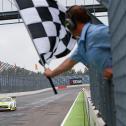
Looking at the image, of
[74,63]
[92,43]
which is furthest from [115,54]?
[74,63]

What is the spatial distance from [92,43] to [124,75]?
73 centimetres

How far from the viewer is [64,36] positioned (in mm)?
4602

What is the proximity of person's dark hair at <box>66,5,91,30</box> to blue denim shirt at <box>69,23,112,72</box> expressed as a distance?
0.19 ft

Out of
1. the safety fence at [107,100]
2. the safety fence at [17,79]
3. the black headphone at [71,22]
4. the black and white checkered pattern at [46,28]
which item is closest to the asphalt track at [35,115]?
the safety fence at [107,100]

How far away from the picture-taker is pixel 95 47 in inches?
144

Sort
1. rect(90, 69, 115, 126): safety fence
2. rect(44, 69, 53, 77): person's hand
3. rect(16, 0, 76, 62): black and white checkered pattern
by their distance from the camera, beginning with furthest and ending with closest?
rect(90, 69, 115, 126): safety fence
rect(16, 0, 76, 62): black and white checkered pattern
rect(44, 69, 53, 77): person's hand

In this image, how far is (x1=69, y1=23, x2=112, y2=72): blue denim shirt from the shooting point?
12.0ft

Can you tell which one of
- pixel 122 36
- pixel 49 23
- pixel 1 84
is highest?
pixel 1 84

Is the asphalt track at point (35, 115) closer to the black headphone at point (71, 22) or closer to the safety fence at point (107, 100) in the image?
the safety fence at point (107, 100)

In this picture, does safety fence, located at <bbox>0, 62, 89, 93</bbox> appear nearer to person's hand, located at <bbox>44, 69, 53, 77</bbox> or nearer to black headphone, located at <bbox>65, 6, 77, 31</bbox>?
person's hand, located at <bbox>44, 69, 53, 77</bbox>

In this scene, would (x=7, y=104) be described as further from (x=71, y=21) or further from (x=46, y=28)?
(x=71, y=21)

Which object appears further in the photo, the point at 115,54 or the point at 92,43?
the point at 92,43

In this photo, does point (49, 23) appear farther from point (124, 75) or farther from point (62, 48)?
point (124, 75)

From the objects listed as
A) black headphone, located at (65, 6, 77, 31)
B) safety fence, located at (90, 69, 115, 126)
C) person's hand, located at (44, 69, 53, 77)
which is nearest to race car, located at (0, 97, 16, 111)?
safety fence, located at (90, 69, 115, 126)
